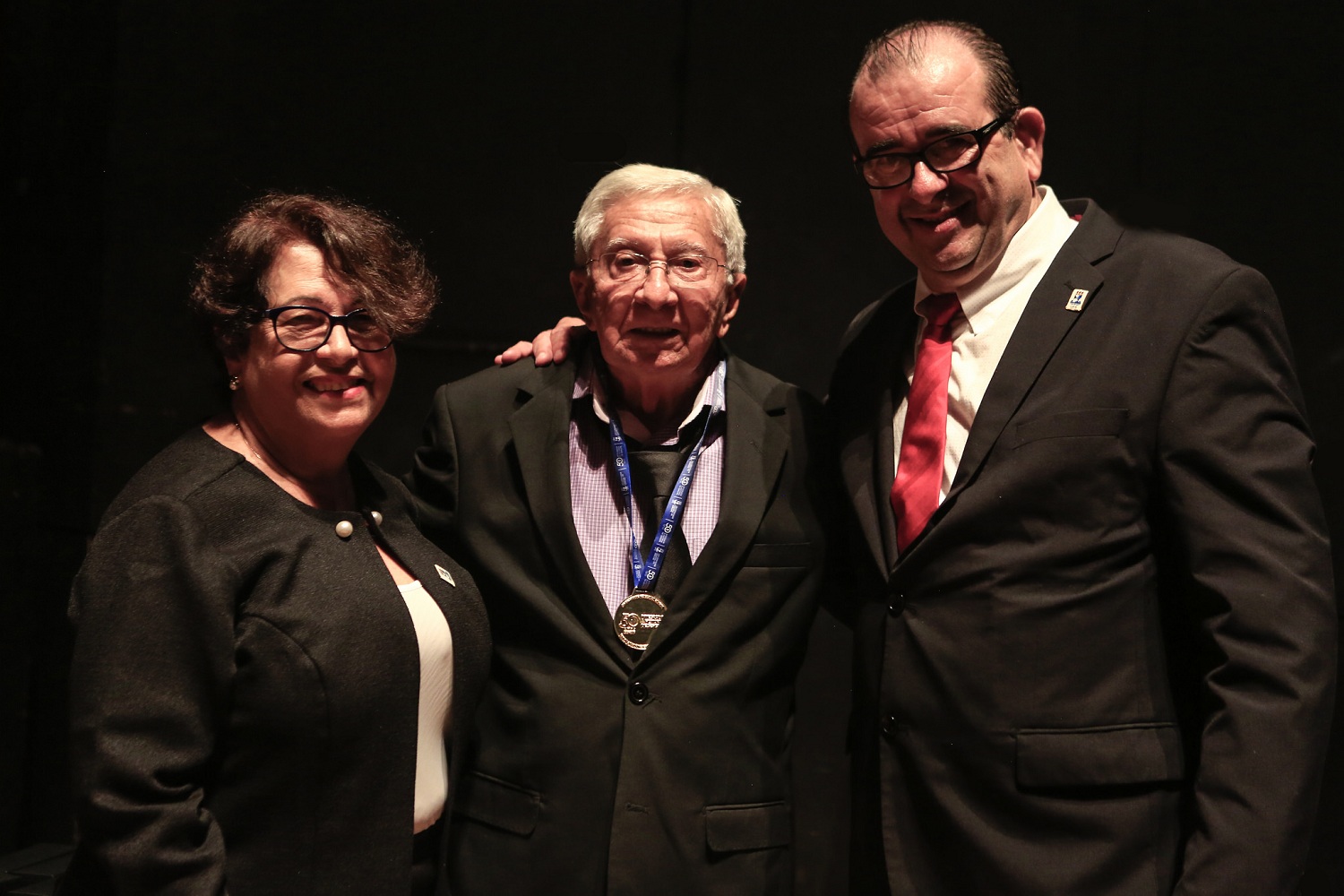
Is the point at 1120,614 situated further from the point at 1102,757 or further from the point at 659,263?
the point at 659,263

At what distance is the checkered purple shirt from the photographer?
2.32m

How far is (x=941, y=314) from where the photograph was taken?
2.18 meters

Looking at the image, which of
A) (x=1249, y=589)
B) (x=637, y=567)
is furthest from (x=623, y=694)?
(x=1249, y=589)

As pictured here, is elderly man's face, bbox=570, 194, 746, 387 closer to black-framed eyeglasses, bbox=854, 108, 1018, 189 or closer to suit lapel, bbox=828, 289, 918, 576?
suit lapel, bbox=828, 289, 918, 576

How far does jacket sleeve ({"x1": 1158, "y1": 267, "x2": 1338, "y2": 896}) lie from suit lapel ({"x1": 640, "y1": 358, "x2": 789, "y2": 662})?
84 cm

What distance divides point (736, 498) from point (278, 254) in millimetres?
1034

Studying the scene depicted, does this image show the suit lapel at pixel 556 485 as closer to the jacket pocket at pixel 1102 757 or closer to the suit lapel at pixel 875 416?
the suit lapel at pixel 875 416

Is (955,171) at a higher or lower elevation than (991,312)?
higher

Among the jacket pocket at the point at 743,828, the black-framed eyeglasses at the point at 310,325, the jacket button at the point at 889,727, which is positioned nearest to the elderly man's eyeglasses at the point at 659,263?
the black-framed eyeglasses at the point at 310,325

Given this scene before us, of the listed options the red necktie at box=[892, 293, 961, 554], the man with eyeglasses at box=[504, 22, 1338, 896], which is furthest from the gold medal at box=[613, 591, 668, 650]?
the red necktie at box=[892, 293, 961, 554]

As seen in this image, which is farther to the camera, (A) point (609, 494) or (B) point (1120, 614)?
(A) point (609, 494)

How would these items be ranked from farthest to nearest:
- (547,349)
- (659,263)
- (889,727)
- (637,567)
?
(547,349) → (659,263) → (637,567) → (889,727)

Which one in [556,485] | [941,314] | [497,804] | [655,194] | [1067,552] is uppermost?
[655,194]

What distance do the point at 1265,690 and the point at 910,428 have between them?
75cm
